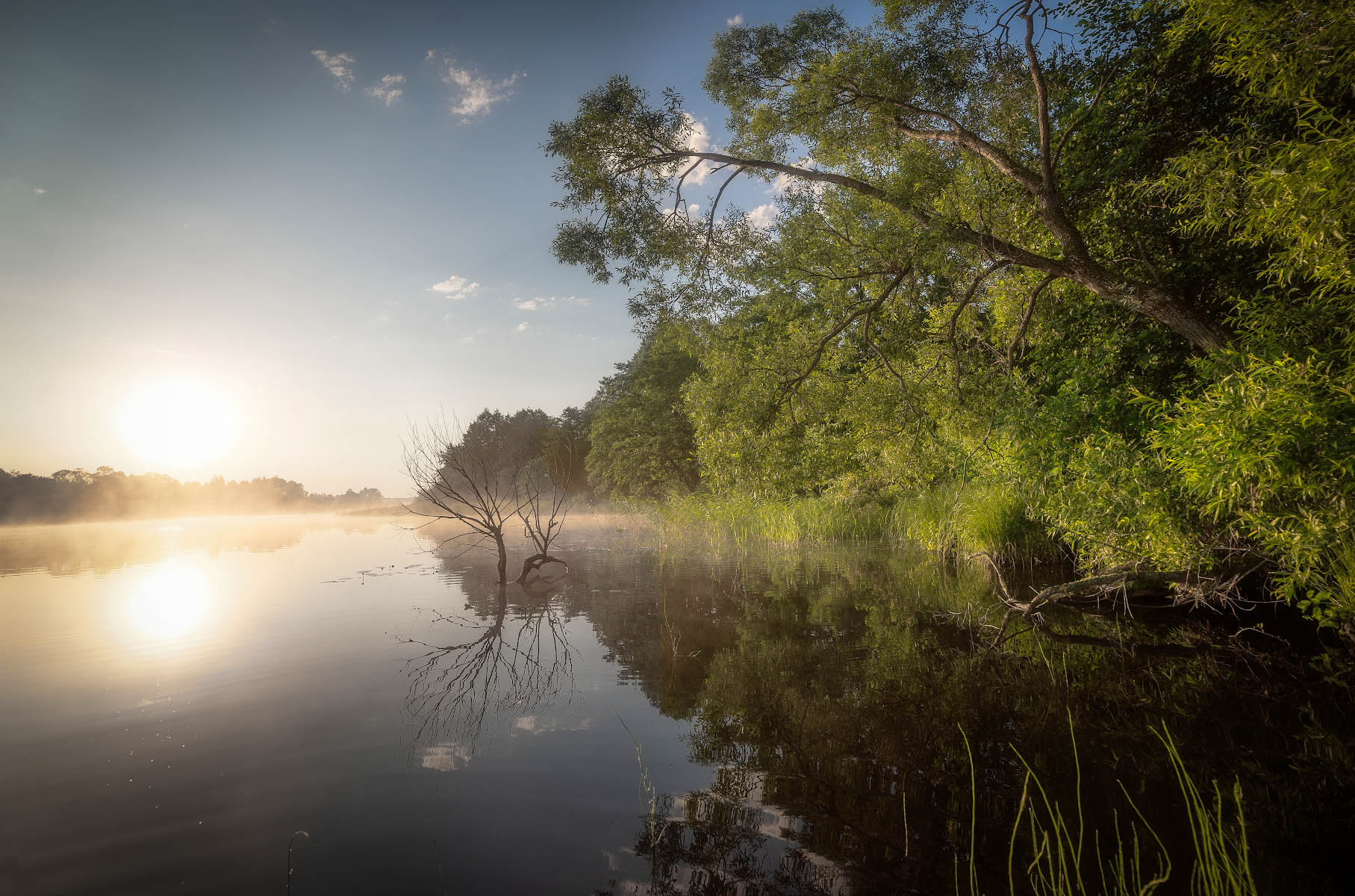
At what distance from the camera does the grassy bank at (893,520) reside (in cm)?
1548

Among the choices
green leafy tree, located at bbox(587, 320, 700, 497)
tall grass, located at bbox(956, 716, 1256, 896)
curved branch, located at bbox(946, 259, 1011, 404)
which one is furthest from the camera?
green leafy tree, located at bbox(587, 320, 700, 497)

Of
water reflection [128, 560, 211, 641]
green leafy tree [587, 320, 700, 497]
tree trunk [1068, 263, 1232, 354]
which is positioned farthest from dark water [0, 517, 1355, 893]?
green leafy tree [587, 320, 700, 497]

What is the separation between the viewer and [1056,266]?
10312mm

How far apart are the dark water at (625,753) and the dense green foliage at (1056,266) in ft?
8.78

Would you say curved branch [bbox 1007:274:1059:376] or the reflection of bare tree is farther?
curved branch [bbox 1007:274:1059:376]

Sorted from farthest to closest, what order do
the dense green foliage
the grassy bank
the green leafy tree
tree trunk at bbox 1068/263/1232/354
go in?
the green leafy tree
the grassy bank
tree trunk at bbox 1068/263/1232/354
the dense green foliage

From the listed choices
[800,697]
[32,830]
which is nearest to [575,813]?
[800,697]

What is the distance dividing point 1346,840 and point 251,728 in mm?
9621

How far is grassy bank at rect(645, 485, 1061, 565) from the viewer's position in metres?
15.5

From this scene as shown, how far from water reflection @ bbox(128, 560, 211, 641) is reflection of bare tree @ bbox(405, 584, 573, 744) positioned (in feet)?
15.1

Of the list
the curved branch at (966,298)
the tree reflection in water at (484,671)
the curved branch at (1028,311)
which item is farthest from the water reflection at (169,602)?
the curved branch at (1028,311)

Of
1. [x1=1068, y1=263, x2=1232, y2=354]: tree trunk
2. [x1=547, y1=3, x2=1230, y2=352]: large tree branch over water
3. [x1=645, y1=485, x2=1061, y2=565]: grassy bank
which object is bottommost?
[x1=645, y1=485, x2=1061, y2=565]: grassy bank

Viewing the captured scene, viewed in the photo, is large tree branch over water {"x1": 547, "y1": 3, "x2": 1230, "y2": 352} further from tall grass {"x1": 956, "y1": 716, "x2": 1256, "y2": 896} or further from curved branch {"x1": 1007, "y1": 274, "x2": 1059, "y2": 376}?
tall grass {"x1": 956, "y1": 716, "x2": 1256, "y2": 896}

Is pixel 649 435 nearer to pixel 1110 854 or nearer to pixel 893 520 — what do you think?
pixel 893 520
